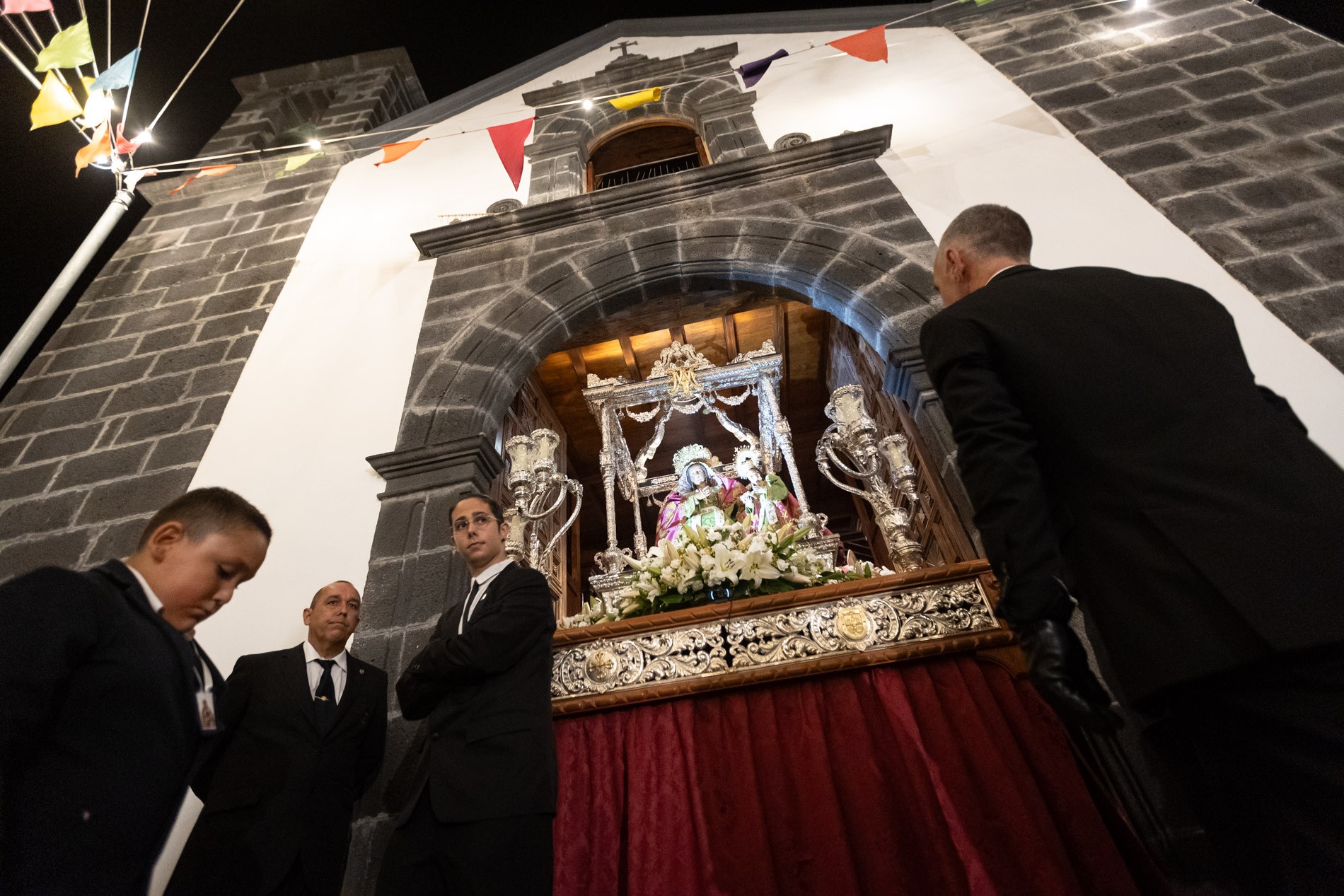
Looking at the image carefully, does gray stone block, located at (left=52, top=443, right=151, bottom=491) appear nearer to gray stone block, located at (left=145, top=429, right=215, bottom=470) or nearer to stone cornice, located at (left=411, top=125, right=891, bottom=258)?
gray stone block, located at (left=145, top=429, right=215, bottom=470)

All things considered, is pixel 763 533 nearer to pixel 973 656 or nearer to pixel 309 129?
pixel 973 656

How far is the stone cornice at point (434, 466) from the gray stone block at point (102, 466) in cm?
153

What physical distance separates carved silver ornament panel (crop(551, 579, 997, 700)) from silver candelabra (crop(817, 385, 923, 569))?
1.11 ft

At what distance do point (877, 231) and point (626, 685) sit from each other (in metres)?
2.95

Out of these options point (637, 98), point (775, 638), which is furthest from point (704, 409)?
point (775, 638)

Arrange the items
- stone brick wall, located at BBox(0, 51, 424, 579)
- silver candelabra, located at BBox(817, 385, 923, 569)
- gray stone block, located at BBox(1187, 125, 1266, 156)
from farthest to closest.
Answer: gray stone block, located at BBox(1187, 125, 1266, 156), stone brick wall, located at BBox(0, 51, 424, 579), silver candelabra, located at BBox(817, 385, 923, 569)

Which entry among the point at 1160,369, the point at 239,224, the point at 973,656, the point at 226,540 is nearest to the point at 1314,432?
the point at 973,656

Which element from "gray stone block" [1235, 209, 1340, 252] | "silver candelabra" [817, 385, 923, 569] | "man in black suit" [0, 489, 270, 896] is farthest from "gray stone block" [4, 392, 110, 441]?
"gray stone block" [1235, 209, 1340, 252]

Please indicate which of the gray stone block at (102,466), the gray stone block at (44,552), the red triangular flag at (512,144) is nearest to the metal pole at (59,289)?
the gray stone block at (102,466)

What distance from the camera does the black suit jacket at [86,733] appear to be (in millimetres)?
970

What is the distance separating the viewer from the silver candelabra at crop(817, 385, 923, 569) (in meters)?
2.84

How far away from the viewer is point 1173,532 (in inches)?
42.2

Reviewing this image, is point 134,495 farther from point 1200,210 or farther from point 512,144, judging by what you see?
point 1200,210

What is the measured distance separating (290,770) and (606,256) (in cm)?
329
